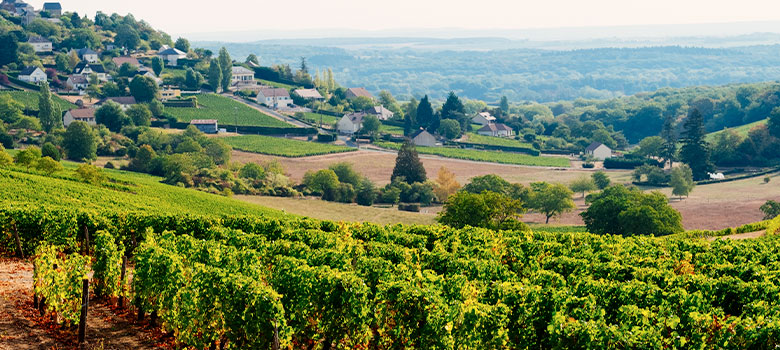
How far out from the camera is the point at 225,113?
165 metres

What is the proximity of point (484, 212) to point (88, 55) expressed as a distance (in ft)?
512

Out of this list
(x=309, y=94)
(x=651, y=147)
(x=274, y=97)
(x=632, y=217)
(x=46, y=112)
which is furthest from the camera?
(x=309, y=94)

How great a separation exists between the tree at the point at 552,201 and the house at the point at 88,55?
138 m

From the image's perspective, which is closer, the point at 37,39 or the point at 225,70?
the point at 225,70

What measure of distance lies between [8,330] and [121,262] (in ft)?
16.7

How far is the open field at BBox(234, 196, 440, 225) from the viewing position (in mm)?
84875

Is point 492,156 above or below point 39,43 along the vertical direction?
below

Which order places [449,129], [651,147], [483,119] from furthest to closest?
[483,119]
[449,129]
[651,147]

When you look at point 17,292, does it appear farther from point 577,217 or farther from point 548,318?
point 577,217

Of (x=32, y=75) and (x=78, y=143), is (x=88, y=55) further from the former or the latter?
(x=78, y=143)

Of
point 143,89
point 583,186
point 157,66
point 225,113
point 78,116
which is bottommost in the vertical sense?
point 583,186

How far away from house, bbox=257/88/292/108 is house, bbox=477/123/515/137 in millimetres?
47570

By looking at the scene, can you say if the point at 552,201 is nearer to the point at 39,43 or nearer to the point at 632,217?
the point at 632,217

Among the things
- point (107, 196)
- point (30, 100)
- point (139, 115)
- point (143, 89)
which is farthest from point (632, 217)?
point (30, 100)
